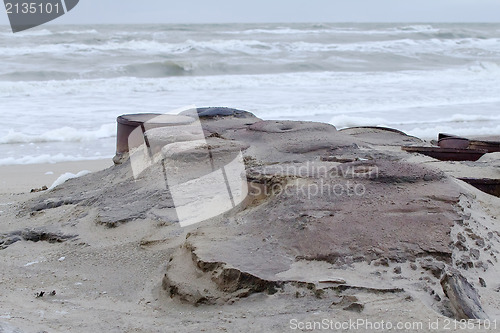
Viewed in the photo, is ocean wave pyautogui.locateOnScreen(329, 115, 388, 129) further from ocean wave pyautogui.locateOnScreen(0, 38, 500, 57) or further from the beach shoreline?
ocean wave pyautogui.locateOnScreen(0, 38, 500, 57)

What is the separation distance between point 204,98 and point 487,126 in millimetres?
5384

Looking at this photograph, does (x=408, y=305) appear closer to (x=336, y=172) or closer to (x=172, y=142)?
(x=336, y=172)

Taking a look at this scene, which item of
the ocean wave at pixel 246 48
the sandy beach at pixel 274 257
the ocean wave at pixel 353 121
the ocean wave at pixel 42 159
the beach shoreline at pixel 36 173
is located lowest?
the ocean wave at pixel 246 48

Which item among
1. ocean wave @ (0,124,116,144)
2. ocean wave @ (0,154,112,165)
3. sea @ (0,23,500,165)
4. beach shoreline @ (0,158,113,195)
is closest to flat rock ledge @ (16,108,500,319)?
beach shoreline @ (0,158,113,195)

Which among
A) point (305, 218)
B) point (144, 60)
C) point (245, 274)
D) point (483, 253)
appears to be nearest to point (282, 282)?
point (245, 274)

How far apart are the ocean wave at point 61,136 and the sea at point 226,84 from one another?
0.7 inches

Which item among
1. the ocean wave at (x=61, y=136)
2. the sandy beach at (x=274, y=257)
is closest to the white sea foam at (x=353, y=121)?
the ocean wave at (x=61, y=136)

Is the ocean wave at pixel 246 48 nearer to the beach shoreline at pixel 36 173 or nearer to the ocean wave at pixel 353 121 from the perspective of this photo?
the ocean wave at pixel 353 121

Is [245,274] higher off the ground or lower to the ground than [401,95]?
higher

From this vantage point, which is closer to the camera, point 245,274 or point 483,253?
point 245,274

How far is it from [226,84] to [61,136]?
21.9 feet

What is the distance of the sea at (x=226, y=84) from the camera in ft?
27.7

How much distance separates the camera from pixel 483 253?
2211 mm

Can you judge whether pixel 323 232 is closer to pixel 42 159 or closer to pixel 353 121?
pixel 42 159
